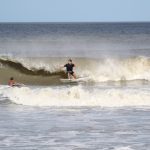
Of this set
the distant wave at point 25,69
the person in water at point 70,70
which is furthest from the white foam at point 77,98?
the distant wave at point 25,69

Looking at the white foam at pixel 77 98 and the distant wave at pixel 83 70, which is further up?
the distant wave at pixel 83 70

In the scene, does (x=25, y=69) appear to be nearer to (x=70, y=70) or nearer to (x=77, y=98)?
(x=70, y=70)

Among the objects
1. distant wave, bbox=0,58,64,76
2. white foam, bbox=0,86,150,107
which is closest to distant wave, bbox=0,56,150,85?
distant wave, bbox=0,58,64,76

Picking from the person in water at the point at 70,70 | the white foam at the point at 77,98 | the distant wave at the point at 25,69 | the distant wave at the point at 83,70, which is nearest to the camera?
the white foam at the point at 77,98

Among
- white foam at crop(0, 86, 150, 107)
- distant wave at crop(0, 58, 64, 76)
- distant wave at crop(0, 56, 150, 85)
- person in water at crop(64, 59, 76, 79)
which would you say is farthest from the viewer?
distant wave at crop(0, 58, 64, 76)

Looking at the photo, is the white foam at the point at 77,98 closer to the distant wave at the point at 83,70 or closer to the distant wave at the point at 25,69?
the distant wave at the point at 83,70

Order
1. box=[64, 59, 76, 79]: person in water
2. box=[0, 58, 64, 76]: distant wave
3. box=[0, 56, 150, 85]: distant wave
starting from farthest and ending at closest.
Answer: box=[0, 58, 64, 76]: distant wave < box=[0, 56, 150, 85]: distant wave < box=[64, 59, 76, 79]: person in water

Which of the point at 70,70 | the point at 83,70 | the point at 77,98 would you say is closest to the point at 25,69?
the point at 83,70

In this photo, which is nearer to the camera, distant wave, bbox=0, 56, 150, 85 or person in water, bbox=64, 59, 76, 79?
person in water, bbox=64, 59, 76, 79

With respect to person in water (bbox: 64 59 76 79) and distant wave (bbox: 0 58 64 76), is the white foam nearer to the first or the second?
person in water (bbox: 64 59 76 79)

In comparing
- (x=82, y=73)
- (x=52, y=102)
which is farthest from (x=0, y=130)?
(x=82, y=73)

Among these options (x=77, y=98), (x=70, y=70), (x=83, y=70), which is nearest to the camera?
(x=77, y=98)

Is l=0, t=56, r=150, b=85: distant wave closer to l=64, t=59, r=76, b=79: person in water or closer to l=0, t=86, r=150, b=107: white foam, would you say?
l=64, t=59, r=76, b=79: person in water

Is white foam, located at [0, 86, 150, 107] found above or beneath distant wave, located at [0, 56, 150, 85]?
beneath
